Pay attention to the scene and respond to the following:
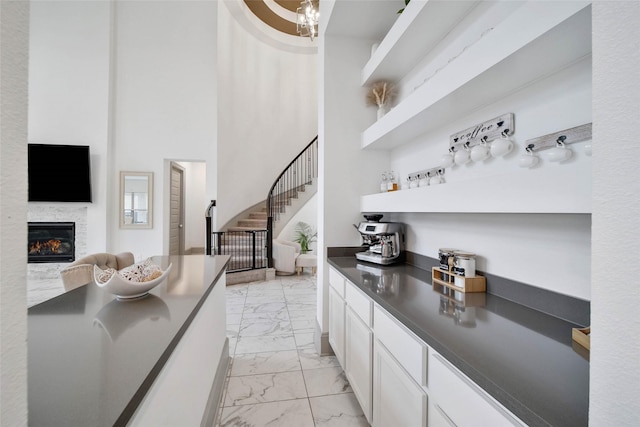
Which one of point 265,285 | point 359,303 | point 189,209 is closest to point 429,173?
point 359,303

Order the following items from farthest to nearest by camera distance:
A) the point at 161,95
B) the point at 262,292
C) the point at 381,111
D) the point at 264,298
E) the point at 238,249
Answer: the point at 238,249 < the point at 161,95 < the point at 262,292 < the point at 264,298 < the point at 381,111

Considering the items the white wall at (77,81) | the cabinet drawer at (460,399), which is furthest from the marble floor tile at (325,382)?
the white wall at (77,81)

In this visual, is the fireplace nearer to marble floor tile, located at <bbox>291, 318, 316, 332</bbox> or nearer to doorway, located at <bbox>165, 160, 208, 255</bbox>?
doorway, located at <bbox>165, 160, 208, 255</bbox>

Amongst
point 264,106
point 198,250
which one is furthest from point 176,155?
point 198,250

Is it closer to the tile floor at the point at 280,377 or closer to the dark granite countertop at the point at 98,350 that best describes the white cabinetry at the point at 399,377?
the tile floor at the point at 280,377

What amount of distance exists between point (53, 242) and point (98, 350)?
6.05 m

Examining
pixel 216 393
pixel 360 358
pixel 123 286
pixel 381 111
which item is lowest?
pixel 216 393

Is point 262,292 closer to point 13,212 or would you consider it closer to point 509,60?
point 509,60

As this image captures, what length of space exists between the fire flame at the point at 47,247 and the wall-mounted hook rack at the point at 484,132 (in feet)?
21.9

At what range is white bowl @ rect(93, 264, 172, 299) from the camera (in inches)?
47.7

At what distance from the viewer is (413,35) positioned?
73.4 inches

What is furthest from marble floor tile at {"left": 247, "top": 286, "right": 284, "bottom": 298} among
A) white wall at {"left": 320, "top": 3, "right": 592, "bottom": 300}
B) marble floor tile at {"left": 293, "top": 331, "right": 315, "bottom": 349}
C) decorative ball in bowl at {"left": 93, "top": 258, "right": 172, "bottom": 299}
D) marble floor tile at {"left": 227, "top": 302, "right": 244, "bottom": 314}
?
decorative ball in bowl at {"left": 93, "top": 258, "right": 172, "bottom": 299}

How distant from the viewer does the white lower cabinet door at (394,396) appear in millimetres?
1092

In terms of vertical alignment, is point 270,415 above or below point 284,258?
below
